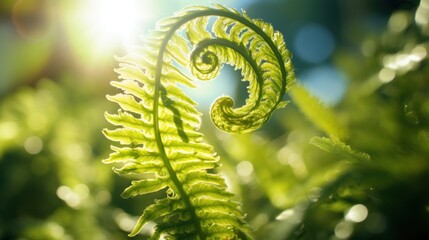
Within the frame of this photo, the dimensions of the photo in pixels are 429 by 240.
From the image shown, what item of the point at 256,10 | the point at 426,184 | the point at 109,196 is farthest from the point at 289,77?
the point at 256,10

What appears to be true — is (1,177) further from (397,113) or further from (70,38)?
(70,38)

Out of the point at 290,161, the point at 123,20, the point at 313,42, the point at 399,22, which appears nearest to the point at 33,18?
the point at 313,42

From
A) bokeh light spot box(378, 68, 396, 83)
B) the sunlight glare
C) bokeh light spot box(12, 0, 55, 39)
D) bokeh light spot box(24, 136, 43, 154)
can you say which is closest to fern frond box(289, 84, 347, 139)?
bokeh light spot box(378, 68, 396, 83)

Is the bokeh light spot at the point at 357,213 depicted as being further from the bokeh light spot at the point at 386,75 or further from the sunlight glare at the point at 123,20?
the sunlight glare at the point at 123,20

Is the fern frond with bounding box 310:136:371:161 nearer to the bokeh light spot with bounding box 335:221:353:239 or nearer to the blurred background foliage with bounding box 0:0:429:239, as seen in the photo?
the blurred background foliage with bounding box 0:0:429:239

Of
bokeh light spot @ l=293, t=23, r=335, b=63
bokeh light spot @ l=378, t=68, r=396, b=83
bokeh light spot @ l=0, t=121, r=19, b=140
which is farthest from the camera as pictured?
bokeh light spot @ l=293, t=23, r=335, b=63

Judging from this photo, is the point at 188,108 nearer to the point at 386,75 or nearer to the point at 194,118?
the point at 194,118
